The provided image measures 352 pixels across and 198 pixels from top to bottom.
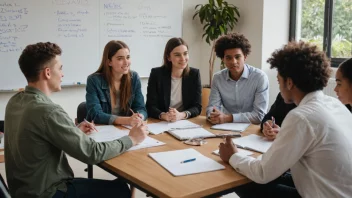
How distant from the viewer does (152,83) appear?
2.80 meters

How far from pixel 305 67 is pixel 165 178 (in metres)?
0.68

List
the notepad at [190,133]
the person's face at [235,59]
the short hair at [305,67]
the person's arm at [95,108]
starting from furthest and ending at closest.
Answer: the person's face at [235,59], the person's arm at [95,108], the notepad at [190,133], the short hair at [305,67]

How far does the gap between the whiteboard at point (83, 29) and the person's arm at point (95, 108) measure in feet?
4.59

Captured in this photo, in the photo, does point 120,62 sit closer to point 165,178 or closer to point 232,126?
point 232,126

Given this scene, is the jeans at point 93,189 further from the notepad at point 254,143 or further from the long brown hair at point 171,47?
the long brown hair at point 171,47

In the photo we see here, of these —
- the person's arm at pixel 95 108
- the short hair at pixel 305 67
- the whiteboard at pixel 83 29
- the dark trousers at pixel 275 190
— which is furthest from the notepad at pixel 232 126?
the whiteboard at pixel 83 29

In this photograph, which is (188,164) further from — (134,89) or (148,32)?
(148,32)

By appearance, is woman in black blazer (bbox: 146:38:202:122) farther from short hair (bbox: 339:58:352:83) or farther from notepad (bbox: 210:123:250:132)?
short hair (bbox: 339:58:352:83)

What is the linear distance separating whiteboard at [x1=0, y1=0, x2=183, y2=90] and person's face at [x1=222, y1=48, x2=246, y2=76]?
1773 millimetres

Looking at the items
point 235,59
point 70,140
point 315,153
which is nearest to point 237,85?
point 235,59

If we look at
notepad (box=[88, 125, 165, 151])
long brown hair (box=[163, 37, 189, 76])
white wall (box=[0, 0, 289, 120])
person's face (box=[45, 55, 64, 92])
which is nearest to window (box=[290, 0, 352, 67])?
white wall (box=[0, 0, 289, 120])

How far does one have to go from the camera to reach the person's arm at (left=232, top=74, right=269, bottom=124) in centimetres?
241

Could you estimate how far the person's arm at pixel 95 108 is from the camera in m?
2.33

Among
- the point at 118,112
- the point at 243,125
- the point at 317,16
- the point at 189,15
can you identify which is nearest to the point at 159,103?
the point at 118,112
